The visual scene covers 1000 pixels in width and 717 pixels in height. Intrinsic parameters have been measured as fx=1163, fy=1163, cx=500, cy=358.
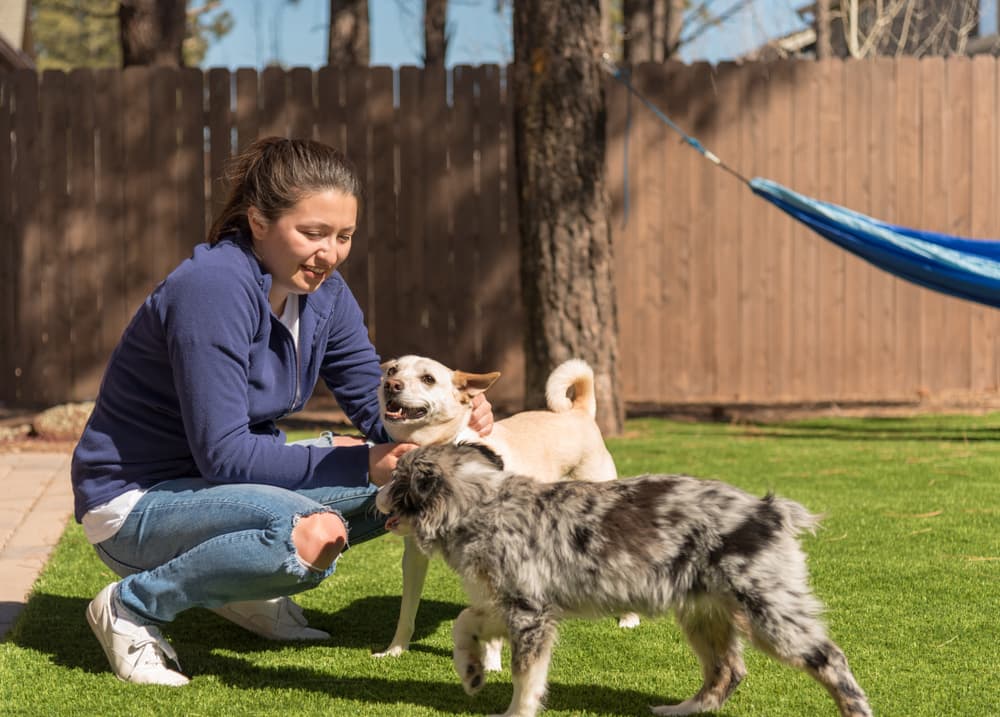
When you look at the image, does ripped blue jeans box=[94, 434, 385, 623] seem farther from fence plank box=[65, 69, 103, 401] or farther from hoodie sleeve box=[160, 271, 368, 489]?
fence plank box=[65, 69, 103, 401]

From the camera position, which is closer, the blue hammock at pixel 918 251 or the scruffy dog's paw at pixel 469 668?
the scruffy dog's paw at pixel 469 668

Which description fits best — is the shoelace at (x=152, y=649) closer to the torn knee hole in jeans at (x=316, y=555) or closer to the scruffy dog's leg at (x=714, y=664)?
the torn knee hole in jeans at (x=316, y=555)

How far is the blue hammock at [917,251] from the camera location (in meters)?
7.00

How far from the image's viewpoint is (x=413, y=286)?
9281mm

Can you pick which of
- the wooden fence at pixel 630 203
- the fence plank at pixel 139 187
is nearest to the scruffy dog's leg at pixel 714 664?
the wooden fence at pixel 630 203

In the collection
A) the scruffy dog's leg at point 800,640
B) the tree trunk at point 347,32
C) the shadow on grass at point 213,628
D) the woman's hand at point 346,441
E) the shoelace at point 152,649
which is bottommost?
the shadow on grass at point 213,628

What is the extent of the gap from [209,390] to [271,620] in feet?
3.40

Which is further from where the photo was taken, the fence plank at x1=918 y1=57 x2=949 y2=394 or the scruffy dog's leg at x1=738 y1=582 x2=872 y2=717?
the fence plank at x1=918 y1=57 x2=949 y2=394

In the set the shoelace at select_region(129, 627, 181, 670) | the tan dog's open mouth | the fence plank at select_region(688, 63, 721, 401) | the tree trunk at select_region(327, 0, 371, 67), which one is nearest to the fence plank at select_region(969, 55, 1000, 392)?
the fence plank at select_region(688, 63, 721, 401)

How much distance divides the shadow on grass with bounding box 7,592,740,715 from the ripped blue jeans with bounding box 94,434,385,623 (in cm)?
27

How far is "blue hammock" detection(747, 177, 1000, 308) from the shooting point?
6996 mm

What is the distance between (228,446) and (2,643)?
1109 millimetres

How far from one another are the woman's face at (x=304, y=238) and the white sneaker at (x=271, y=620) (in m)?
1.08

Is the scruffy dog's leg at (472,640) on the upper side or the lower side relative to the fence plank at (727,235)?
lower
